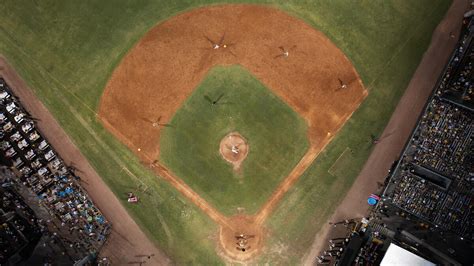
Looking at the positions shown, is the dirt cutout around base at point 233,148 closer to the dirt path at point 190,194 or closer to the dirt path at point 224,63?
the dirt path at point 190,194

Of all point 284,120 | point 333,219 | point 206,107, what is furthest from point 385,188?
point 206,107

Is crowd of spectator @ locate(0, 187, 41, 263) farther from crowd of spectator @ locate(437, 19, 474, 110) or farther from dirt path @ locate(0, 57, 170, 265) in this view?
crowd of spectator @ locate(437, 19, 474, 110)

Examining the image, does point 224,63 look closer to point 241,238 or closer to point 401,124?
point 241,238

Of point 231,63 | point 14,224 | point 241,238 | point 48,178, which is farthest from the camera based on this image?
point 231,63

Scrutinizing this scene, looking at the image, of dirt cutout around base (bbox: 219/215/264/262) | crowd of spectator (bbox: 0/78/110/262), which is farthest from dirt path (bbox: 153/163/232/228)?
crowd of spectator (bbox: 0/78/110/262)

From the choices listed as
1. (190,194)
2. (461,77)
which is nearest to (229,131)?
(190,194)
